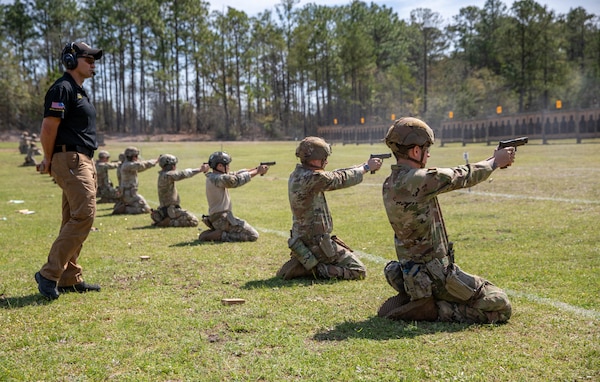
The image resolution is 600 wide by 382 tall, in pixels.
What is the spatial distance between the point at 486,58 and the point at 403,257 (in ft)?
267

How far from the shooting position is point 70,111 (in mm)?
6344

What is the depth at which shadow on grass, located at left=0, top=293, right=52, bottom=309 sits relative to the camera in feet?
20.3

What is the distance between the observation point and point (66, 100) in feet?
20.5

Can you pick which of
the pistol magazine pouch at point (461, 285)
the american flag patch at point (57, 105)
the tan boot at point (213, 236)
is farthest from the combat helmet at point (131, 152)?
the pistol magazine pouch at point (461, 285)

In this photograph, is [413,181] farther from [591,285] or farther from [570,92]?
[570,92]

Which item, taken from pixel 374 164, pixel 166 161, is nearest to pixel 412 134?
pixel 374 164

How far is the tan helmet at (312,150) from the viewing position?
282 inches

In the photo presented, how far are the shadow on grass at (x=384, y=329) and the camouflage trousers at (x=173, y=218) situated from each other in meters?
8.40

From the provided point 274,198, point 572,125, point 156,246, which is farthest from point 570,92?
point 156,246

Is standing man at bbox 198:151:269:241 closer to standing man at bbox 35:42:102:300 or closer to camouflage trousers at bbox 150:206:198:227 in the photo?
camouflage trousers at bbox 150:206:198:227

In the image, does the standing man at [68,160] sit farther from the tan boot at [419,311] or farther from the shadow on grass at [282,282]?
A: the tan boot at [419,311]

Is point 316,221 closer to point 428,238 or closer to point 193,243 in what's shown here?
point 428,238

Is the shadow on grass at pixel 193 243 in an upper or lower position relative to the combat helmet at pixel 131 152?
lower

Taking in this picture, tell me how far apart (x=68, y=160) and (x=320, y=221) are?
3.08m
